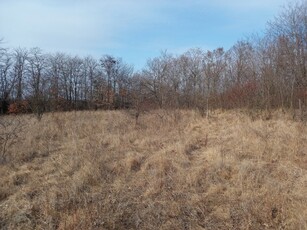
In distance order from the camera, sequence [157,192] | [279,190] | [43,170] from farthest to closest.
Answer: [43,170] → [157,192] → [279,190]

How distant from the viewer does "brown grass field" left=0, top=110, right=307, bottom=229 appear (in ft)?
13.2

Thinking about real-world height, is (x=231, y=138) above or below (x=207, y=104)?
below

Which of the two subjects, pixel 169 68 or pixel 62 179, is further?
pixel 169 68

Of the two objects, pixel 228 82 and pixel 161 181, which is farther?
pixel 228 82

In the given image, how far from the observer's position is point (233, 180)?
5.23 metres

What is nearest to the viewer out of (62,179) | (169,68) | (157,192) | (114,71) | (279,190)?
(279,190)

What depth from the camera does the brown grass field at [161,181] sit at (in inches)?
159

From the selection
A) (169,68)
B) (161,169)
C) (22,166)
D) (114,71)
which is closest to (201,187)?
(161,169)

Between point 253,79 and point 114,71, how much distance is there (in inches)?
1138

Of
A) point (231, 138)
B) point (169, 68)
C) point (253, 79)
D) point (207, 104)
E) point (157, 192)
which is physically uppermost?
point (169, 68)

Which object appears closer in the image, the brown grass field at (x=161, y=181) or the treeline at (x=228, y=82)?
the brown grass field at (x=161, y=181)

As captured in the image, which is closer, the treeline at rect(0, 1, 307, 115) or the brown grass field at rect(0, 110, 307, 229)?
the brown grass field at rect(0, 110, 307, 229)

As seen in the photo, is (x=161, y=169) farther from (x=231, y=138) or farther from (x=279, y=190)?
(x=231, y=138)

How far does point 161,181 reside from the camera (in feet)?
17.4
